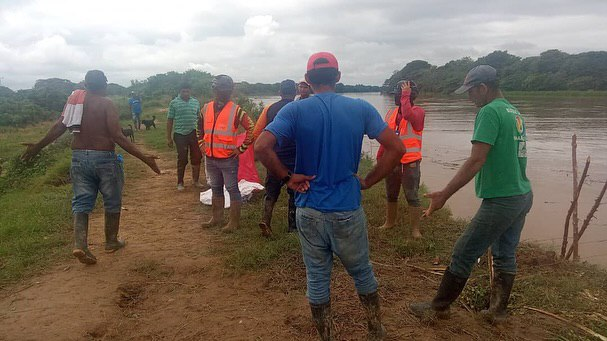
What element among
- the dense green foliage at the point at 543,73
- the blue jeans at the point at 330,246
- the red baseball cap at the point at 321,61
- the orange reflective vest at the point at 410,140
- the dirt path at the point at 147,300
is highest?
the dense green foliage at the point at 543,73

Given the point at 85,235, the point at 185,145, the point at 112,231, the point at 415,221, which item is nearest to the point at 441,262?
the point at 415,221

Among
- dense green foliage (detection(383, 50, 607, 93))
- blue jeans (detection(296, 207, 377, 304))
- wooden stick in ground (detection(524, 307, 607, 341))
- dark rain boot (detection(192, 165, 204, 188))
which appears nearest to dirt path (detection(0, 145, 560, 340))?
wooden stick in ground (detection(524, 307, 607, 341))

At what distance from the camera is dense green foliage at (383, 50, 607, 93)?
160ft

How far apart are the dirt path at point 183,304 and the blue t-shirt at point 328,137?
46.7 inches

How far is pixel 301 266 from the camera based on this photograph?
4.39 meters

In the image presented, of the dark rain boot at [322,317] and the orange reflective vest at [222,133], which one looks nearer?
the dark rain boot at [322,317]

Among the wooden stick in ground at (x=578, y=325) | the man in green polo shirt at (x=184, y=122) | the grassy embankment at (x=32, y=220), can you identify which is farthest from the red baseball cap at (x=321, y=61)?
the man in green polo shirt at (x=184, y=122)

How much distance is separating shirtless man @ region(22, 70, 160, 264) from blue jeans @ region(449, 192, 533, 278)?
3.13 m

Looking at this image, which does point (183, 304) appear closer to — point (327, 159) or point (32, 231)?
point (327, 159)

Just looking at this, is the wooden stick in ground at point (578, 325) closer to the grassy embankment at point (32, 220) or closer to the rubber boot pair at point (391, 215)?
the rubber boot pair at point (391, 215)

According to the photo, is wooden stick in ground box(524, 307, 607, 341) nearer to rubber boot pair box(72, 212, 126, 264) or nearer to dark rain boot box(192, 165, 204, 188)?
rubber boot pair box(72, 212, 126, 264)

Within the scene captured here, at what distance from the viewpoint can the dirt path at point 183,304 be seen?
328 centimetres

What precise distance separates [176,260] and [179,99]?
141 inches

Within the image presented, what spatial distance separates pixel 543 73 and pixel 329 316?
6072 cm
